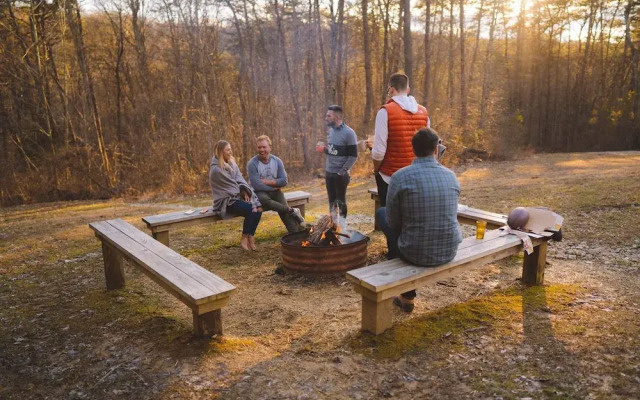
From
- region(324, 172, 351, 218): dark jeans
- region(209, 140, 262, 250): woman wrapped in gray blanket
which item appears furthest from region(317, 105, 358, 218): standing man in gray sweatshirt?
region(209, 140, 262, 250): woman wrapped in gray blanket

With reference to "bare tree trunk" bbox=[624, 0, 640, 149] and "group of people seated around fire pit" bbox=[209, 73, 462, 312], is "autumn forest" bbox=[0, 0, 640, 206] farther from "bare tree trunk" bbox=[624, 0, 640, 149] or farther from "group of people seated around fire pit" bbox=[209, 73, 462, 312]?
"group of people seated around fire pit" bbox=[209, 73, 462, 312]

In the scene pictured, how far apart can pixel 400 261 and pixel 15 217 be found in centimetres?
1030

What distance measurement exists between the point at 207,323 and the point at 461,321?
2.03 meters

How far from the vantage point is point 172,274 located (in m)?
3.25

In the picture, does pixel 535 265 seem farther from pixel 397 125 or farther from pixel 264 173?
pixel 264 173

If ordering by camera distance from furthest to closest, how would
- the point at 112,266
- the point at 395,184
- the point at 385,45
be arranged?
the point at 385,45
the point at 112,266
the point at 395,184

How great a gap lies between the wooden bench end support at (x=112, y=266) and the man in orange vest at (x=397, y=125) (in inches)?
115

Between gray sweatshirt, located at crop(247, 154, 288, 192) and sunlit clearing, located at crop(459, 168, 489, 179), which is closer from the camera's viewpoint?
gray sweatshirt, located at crop(247, 154, 288, 192)

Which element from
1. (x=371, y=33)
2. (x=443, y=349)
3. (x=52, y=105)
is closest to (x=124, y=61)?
(x=52, y=105)

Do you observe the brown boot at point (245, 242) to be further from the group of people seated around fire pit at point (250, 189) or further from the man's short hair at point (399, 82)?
Answer: the man's short hair at point (399, 82)

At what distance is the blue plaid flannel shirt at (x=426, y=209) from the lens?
3.09m

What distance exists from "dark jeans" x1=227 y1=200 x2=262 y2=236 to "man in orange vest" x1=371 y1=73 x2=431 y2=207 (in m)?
2.03

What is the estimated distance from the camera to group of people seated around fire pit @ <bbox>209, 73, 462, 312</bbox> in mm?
3117

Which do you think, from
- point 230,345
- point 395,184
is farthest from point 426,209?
point 230,345
